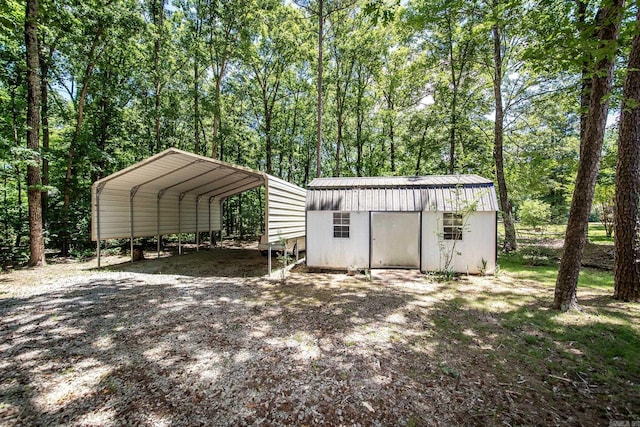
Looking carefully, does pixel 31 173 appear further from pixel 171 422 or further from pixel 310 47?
pixel 310 47

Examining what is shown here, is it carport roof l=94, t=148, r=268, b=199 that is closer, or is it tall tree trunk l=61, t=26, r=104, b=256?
carport roof l=94, t=148, r=268, b=199

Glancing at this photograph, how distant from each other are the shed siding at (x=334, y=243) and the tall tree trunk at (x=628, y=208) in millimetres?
5372

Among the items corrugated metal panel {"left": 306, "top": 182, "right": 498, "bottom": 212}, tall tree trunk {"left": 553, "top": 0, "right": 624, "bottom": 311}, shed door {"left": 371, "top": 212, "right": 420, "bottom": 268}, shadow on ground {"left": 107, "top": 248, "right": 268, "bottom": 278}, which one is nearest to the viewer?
tall tree trunk {"left": 553, "top": 0, "right": 624, "bottom": 311}

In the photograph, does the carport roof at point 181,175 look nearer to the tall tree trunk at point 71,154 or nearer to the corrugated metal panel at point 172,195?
the corrugated metal panel at point 172,195

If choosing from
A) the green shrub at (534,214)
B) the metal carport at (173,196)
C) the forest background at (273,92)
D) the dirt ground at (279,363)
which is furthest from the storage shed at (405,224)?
the green shrub at (534,214)

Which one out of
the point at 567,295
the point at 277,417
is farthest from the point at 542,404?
the point at 567,295

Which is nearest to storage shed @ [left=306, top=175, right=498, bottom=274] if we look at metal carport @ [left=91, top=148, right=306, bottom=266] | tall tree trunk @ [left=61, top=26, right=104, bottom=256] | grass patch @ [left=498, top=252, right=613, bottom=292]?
grass patch @ [left=498, top=252, right=613, bottom=292]

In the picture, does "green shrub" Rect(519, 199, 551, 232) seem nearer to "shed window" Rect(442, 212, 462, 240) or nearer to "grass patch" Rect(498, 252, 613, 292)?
"grass patch" Rect(498, 252, 613, 292)

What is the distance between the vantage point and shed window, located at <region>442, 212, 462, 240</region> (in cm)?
774

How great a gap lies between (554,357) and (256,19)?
16290 mm

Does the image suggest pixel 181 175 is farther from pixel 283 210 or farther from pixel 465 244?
pixel 465 244

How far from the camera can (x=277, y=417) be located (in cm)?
227

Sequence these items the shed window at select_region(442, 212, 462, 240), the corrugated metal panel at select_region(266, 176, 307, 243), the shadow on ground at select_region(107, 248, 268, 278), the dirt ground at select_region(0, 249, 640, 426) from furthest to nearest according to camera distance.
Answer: the shadow on ground at select_region(107, 248, 268, 278)
the shed window at select_region(442, 212, 462, 240)
the corrugated metal panel at select_region(266, 176, 307, 243)
the dirt ground at select_region(0, 249, 640, 426)

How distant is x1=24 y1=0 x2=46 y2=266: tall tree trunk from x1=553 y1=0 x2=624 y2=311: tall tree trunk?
43.0 ft
